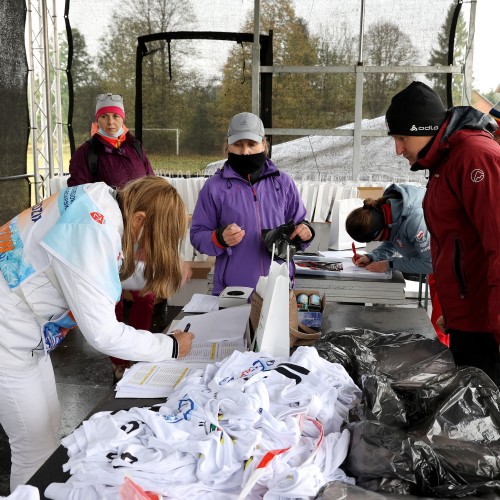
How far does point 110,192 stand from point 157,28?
5225mm

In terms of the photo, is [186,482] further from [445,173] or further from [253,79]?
[253,79]

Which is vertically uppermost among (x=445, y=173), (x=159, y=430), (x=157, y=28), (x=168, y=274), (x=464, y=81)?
(x=157, y=28)

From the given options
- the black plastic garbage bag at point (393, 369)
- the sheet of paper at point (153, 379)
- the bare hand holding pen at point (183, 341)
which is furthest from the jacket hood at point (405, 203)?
the sheet of paper at point (153, 379)

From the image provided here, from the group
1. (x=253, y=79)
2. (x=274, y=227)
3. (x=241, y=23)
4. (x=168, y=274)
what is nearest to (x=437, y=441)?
(x=168, y=274)

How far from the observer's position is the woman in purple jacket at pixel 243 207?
8.75 ft

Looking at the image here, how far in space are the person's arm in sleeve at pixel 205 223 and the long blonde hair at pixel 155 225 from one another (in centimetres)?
101

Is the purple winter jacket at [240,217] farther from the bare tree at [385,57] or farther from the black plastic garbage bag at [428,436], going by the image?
the bare tree at [385,57]

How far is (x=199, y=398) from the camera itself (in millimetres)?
1216

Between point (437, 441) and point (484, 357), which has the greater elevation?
point (437, 441)

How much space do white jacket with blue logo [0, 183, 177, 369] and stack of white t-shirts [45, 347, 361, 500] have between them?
33cm

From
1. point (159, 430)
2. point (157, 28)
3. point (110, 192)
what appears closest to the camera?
point (159, 430)

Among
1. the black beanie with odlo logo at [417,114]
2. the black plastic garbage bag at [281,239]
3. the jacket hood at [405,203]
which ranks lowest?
the black plastic garbage bag at [281,239]

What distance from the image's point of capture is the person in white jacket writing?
1.42m

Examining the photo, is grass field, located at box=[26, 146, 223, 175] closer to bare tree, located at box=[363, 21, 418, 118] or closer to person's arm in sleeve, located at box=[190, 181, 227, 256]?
bare tree, located at box=[363, 21, 418, 118]
